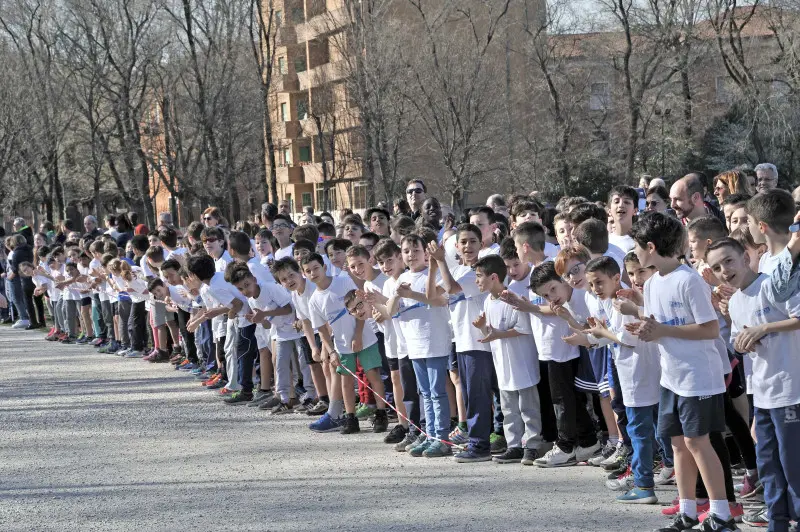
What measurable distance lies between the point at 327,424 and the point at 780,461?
490 cm

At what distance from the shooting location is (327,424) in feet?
31.2

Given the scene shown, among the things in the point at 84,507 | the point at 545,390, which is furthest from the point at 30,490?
the point at 545,390

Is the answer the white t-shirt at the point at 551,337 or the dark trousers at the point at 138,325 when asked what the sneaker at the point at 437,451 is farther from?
the dark trousers at the point at 138,325

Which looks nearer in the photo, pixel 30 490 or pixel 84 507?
pixel 84 507

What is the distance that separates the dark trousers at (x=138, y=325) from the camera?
15930mm

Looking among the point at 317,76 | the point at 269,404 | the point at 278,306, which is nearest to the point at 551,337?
the point at 278,306

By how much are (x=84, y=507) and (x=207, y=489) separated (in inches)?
32.7

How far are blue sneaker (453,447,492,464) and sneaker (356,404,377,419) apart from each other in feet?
7.04

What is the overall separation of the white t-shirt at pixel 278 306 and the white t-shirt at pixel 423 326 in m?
2.43

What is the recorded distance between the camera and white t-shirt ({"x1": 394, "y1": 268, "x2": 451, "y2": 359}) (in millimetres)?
8320

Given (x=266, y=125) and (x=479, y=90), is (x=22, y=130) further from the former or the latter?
(x=479, y=90)

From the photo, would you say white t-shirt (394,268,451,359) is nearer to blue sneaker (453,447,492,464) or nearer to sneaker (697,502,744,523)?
blue sneaker (453,447,492,464)

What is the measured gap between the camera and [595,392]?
7523mm

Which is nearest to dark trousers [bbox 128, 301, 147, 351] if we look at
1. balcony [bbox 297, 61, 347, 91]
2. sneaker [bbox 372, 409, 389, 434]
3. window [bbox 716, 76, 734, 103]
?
sneaker [bbox 372, 409, 389, 434]
